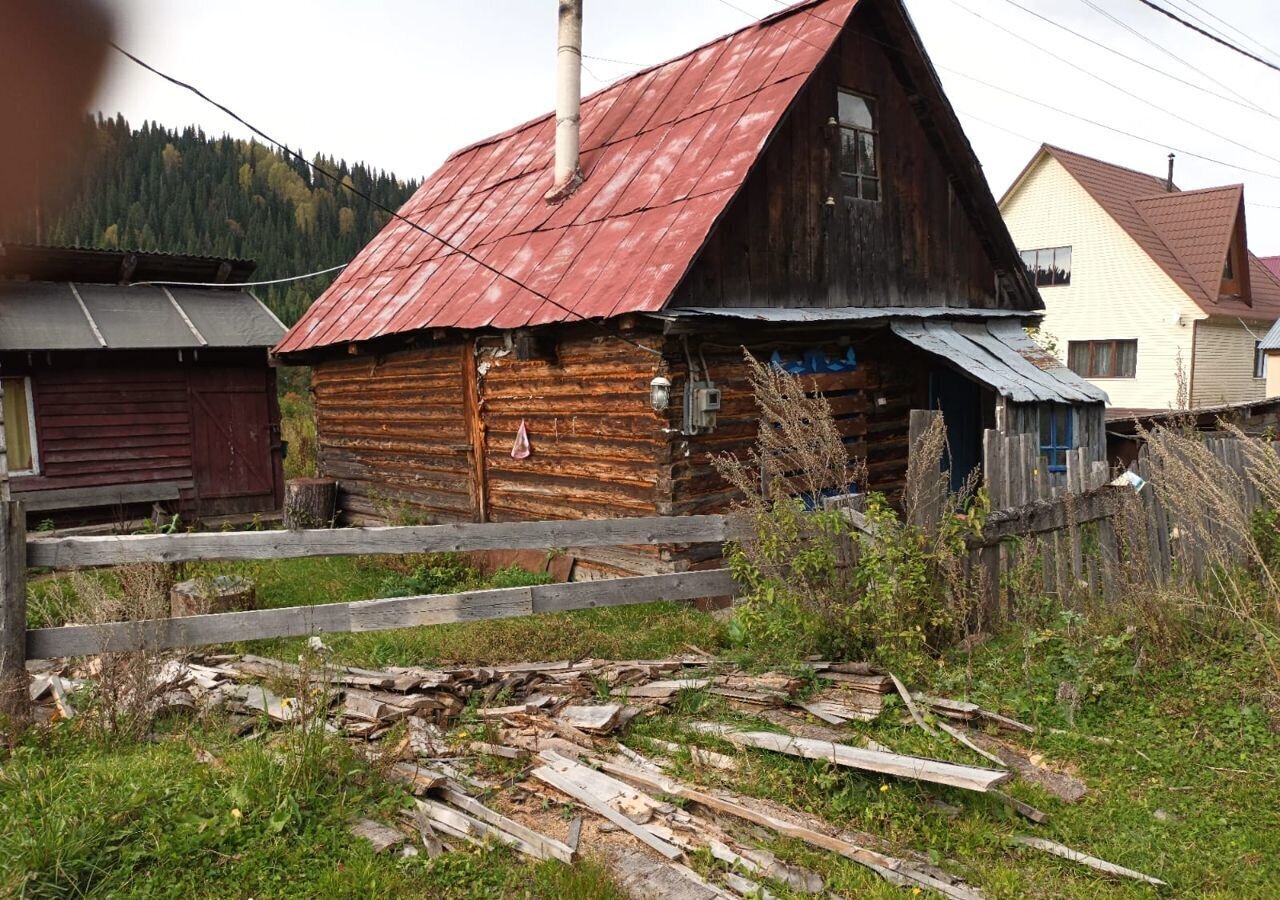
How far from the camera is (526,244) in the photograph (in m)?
11.2

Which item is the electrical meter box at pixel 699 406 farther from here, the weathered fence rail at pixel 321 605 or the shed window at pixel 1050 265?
the shed window at pixel 1050 265

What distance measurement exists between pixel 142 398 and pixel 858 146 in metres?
11.9

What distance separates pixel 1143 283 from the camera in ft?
79.5

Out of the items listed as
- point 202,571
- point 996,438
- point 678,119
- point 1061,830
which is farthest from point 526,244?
point 1061,830

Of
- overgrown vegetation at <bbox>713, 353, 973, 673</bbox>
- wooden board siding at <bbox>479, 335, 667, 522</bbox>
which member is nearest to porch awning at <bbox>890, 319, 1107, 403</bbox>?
wooden board siding at <bbox>479, 335, 667, 522</bbox>

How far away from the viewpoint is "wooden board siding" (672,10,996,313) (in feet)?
31.6

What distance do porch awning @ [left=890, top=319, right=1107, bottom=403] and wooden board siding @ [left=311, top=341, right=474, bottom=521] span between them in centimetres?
560

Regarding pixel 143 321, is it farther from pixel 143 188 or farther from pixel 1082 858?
pixel 143 188

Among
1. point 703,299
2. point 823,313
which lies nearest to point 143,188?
point 703,299

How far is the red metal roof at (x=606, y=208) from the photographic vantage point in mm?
9250

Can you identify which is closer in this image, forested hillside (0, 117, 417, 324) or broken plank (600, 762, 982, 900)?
forested hillside (0, 117, 417, 324)

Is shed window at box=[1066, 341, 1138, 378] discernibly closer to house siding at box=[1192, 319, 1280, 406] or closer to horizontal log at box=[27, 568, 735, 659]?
house siding at box=[1192, 319, 1280, 406]

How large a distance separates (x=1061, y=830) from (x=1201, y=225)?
2579cm

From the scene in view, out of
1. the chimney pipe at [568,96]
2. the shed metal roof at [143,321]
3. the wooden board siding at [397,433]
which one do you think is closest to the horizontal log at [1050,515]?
the wooden board siding at [397,433]
